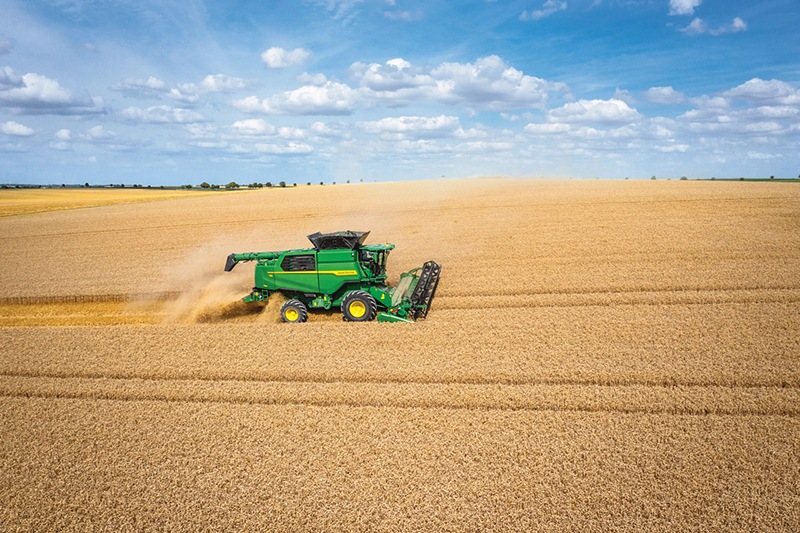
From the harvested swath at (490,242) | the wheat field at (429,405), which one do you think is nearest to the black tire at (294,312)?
the wheat field at (429,405)

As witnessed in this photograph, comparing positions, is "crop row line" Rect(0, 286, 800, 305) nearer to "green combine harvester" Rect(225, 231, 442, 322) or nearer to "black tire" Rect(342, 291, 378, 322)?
"green combine harvester" Rect(225, 231, 442, 322)

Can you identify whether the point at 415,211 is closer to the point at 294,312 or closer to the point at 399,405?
the point at 294,312

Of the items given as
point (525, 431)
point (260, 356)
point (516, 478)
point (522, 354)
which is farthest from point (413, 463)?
point (260, 356)

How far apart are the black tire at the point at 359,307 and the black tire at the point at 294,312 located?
123cm

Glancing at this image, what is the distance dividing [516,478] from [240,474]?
415 centimetres

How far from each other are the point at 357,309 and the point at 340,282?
94 centimetres

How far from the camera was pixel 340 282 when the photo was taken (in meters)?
12.8

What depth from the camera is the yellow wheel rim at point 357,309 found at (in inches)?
497

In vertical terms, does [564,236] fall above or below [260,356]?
above

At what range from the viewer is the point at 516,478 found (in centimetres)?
632

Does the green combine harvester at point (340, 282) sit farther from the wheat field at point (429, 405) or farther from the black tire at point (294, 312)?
the wheat field at point (429, 405)

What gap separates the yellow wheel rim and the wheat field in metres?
0.61

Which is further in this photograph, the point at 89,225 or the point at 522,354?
the point at 89,225

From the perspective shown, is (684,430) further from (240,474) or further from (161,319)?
(161,319)
